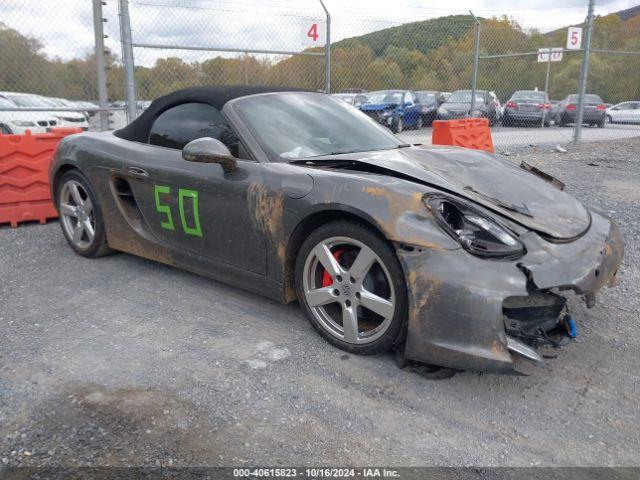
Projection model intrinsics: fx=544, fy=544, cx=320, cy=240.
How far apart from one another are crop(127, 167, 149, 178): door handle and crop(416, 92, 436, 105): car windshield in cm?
1469

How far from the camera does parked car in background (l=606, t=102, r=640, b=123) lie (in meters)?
24.1

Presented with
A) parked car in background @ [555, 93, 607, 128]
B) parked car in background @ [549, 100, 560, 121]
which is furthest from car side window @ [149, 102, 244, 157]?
parked car in background @ [555, 93, 607, 128]

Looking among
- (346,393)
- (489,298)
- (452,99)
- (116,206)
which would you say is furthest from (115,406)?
(452,99)

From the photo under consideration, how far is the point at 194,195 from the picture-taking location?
3373 millimetres

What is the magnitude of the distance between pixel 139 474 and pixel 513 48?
44.8 feet

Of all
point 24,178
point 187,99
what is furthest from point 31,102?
point 187,99

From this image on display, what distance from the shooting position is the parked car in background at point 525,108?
17.9 meters

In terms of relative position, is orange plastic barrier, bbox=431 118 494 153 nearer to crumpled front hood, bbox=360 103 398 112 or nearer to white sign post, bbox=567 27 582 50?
white sign post, bbox=567 27 582 50

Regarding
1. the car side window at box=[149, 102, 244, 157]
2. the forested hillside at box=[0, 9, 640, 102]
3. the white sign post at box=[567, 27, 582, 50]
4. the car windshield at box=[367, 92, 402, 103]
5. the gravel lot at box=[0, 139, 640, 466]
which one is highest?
the white sign post at box=[567, 27, 582, 50]

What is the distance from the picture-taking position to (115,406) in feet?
7.82

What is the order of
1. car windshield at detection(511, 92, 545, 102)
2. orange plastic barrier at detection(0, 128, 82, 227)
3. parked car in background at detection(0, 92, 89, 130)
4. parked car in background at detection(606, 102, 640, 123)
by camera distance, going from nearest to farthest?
1. orange plastic barrier at detection(0, 128, 82, 227)
2. parked car in background at detection(0, 92, 89, 130)
3. car windshield at detection(511, 92, 545, 102)
4. parked car in background at detection(606, 102, 640, 123)

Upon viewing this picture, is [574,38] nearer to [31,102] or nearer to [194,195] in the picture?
[194,195]

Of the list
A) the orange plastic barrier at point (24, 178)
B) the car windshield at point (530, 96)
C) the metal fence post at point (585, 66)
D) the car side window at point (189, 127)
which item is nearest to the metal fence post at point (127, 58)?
the orange plastic barrier at point (24, 178)

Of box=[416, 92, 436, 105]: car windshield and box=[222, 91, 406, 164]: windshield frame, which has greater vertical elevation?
box=[416, 92, 436, 105]: car windshield
